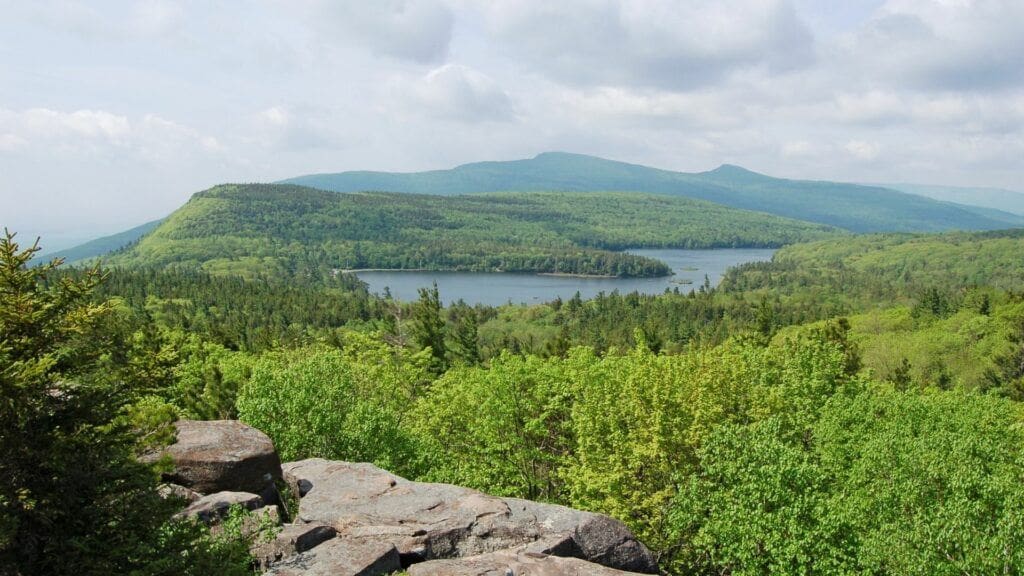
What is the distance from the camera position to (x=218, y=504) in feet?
71.4

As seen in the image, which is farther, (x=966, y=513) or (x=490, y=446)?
(x=490, y=446)

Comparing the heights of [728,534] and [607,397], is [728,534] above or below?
below

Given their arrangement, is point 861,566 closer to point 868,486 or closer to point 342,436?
point 868,486

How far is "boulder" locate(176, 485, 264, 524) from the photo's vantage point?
21.1 metres

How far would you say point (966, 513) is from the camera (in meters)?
22.0

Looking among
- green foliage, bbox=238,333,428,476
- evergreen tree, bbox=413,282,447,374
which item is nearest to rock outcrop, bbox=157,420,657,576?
green foliage, bbox=238,333,428,476

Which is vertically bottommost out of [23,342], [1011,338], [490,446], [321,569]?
[1011,338]

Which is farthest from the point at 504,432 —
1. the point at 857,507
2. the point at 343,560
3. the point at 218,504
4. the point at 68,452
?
the point at 68,452

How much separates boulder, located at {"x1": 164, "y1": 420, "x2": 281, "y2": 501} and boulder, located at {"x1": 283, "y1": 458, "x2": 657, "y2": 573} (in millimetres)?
2089

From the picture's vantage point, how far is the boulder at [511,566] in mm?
18766

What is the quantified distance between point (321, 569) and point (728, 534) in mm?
14879

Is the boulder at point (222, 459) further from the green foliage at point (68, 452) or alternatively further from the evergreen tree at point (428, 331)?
the evergreen tree at point (428, 331)

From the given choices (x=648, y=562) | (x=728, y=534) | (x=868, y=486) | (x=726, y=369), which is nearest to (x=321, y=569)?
(x=648, y=562)

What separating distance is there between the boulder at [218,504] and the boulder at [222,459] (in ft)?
4.38
